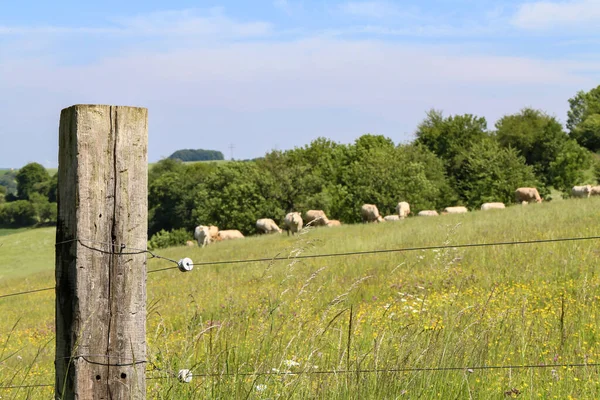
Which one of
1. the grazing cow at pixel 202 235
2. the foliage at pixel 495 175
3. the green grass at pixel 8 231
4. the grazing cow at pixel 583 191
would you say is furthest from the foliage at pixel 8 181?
the grazing cow at pixel 583 191

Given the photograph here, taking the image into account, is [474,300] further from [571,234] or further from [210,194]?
[210,194]

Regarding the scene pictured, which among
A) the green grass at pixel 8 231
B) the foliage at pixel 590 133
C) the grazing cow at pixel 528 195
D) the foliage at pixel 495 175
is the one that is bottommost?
the green grass at pixel 8 231

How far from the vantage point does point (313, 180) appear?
63438 mm

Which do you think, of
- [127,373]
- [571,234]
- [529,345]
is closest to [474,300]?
[529,345]

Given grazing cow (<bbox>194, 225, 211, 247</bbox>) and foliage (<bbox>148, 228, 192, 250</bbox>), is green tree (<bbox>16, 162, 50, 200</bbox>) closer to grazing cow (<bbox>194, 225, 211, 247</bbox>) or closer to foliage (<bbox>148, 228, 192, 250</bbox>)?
foliage (<bbox>148, 228, 192, 250</bbox>)

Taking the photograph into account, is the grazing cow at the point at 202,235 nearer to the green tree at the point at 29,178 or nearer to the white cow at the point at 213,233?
the white cow at the point at 213,233

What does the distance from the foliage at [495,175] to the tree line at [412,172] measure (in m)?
0.10

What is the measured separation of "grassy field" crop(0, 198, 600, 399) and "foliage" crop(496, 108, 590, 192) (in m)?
46.3

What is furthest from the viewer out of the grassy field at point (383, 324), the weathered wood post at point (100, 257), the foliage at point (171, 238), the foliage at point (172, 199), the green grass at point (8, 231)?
the green grass at point (8, 231)

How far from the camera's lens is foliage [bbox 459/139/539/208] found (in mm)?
60406

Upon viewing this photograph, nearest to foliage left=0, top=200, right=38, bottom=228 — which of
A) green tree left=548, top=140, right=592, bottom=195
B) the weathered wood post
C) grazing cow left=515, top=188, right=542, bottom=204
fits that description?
green tree left=548, top=140, right=592, bottom=195

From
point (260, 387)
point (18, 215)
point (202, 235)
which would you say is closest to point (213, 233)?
Answer: point (202, 235)

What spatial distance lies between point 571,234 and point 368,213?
81.3 ft

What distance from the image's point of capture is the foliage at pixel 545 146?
6419 centimetres
